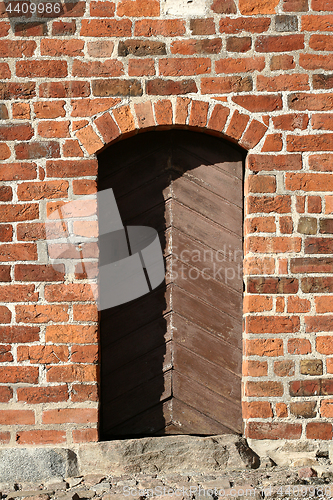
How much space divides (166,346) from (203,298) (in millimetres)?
369

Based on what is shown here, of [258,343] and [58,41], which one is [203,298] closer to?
[258,343]

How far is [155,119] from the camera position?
2.81 metres

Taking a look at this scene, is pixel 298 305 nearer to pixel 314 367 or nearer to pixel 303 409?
pixel 314 367

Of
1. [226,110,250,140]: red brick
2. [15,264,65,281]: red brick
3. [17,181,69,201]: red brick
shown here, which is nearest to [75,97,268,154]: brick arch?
[226,110,250,140]: red brick

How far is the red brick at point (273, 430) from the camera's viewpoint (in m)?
2.76

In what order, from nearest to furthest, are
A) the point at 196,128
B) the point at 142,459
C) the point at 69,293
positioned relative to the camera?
1. the point at 142,459
2. the point at 69,293
3. the point at 196,128

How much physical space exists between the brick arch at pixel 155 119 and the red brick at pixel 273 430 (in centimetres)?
169

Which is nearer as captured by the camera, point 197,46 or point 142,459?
point 142,459

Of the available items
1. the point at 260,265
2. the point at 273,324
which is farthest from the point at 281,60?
the point at 273,324

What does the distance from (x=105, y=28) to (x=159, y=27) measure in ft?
1.05

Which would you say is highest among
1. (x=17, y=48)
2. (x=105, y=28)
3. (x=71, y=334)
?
(x=105, y=28)

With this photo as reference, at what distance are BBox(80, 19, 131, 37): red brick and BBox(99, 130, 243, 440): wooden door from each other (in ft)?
2.03

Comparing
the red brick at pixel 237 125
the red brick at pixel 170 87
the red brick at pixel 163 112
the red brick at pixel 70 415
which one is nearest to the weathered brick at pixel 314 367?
the red brick at pixel 70 415

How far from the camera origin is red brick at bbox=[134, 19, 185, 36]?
2838 millimetres
